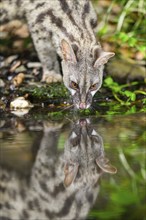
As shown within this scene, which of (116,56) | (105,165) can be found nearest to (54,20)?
(116,56)

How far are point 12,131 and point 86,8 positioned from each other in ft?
8.74

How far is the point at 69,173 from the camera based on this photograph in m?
3.88

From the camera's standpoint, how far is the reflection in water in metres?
3.40

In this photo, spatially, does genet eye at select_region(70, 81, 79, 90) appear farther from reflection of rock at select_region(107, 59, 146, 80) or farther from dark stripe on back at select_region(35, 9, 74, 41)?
reflection of rock at select_region(107, 59, 146, 80)

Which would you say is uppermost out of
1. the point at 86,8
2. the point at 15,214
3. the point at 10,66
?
the point at 86,8

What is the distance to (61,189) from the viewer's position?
3596 mm

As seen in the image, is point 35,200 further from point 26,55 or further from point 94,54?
point 26,55

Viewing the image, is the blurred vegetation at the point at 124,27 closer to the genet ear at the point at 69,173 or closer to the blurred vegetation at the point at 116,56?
the blurred vegetation at the point at 116,56

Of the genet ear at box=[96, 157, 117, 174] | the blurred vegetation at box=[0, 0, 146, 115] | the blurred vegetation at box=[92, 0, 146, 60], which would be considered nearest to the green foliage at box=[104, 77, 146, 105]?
the blurred vegetation at box=[0, 0, 146, 115]

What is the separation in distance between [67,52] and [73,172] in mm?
2968

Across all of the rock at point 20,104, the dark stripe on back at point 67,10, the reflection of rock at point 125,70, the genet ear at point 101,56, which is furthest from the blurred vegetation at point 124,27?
the rock at point 20,104

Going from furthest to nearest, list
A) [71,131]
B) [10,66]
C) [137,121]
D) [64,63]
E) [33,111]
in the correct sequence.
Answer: [10,66] < [64,63] < [33,111] < [137,121] < [71,131]

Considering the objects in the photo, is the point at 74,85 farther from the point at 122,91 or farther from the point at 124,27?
the point at 124,27

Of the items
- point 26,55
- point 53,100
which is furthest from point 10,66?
point 53,100
